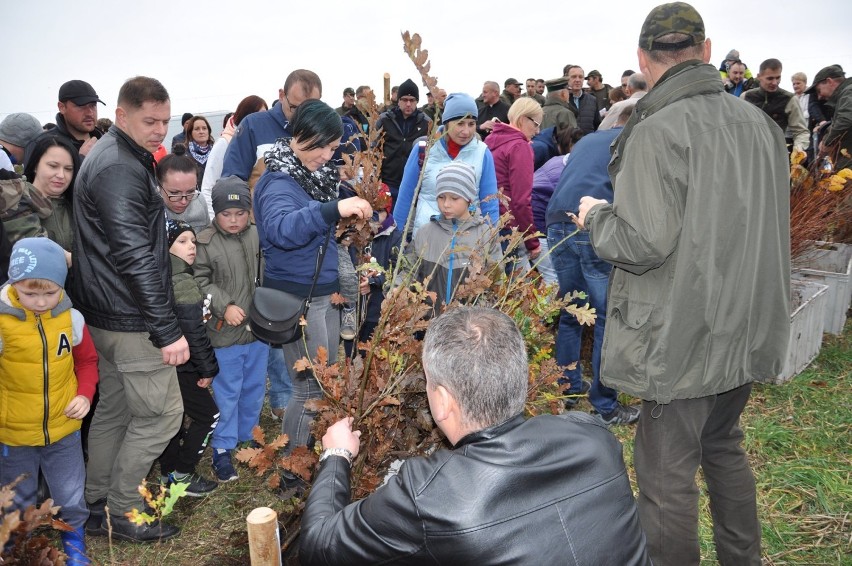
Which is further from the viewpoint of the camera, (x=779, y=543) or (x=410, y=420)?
(x=779, y=543)

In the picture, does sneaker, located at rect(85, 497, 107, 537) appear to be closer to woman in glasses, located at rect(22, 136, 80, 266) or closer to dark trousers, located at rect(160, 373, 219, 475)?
dark trousers, located at rect(160, 373, 219, 475)

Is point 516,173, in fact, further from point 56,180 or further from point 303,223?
point 56,180

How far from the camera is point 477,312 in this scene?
5.55 ft

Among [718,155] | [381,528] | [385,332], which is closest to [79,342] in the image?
[385,332]

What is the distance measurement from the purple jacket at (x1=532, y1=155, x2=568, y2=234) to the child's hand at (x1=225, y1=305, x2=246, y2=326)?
2724mm

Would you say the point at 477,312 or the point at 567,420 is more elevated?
the point at 477,312

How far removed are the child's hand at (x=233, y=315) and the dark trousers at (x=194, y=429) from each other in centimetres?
37

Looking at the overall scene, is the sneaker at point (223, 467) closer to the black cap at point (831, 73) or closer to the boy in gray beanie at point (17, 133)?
the boy in gray beanie at point (17, 133)

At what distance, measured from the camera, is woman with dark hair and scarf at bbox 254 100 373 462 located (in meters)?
3.14

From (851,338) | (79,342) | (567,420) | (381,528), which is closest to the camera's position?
(381,528)

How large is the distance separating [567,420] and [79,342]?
7.63 ft

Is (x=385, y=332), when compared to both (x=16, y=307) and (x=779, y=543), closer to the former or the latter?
(x=16, y=307)

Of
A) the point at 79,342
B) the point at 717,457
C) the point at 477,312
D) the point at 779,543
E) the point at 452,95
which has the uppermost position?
the point at 452,95

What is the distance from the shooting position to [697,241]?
227 centimetres
